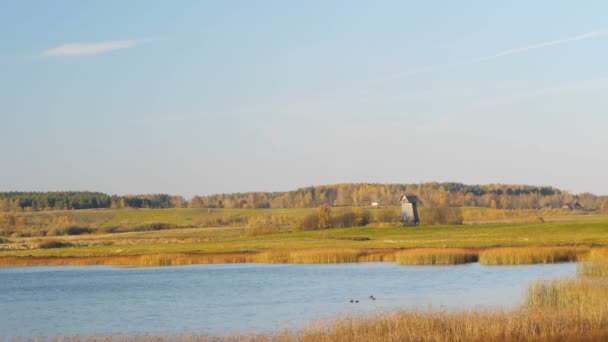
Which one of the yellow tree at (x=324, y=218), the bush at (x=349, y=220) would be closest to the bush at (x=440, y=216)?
the bush at (x=349, y=220)

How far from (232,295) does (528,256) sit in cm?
2075

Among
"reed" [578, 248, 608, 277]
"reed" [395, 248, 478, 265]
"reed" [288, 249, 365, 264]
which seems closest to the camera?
"reed" [578, 248, 608, 277]

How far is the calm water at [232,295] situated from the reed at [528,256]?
1.31 meters

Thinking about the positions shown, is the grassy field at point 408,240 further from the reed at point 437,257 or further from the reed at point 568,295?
the reed at point 568,295

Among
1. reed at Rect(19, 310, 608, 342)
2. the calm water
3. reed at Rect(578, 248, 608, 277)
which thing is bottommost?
the calm water

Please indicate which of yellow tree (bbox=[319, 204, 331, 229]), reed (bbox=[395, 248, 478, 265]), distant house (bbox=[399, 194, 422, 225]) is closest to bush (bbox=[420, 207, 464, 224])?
distant house (bbox=[399, 194, 422, 225])

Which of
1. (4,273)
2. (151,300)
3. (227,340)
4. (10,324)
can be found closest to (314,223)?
(4,273)

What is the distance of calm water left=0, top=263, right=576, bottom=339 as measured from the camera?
1243 inches

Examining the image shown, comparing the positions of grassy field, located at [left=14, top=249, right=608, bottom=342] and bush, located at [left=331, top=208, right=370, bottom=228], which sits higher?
bush, located at [left=331, top=208, right=370, bottom=228]

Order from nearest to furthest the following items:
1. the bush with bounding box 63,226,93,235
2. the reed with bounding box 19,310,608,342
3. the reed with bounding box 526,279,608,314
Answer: the reed with bounding box 19,310,608,342
the reed with bounding box 526,279,608,314
the bush with bounding box 63,226,93,235

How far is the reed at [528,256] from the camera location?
5235 centimetres

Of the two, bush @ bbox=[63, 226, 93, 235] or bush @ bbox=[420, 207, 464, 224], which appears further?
bush @ bbox=[63, 226, 93, 235]

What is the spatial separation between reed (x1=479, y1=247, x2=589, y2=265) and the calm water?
1.31m

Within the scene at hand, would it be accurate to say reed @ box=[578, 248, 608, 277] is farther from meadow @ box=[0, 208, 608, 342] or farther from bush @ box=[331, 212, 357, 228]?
bush @ box=[331, 212, 357, 228]
